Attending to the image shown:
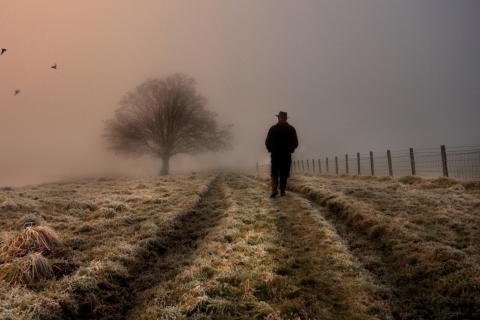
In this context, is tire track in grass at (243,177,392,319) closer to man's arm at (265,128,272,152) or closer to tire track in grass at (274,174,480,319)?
tire track in grass at (274,174,480,319)

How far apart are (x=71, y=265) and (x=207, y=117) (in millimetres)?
32931

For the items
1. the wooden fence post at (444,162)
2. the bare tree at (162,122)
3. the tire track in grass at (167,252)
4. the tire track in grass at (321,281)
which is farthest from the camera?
the bare tree at (162,122)

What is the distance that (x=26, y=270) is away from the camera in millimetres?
4988

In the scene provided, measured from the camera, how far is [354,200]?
10.4 meters

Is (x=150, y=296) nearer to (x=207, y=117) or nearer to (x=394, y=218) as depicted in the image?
(x=394, y=218)

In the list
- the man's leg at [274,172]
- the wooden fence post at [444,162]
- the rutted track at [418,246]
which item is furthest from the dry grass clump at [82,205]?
the wooden fence post at [444,162]

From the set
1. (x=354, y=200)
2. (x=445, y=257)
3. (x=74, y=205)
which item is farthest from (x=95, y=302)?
(x=354, y=200)

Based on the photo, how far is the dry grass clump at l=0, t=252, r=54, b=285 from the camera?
4.93 meters

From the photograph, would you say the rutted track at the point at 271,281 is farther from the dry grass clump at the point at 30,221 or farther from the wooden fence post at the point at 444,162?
the wooden fence post at the point at 444,162

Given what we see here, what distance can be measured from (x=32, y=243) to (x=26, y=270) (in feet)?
4.16

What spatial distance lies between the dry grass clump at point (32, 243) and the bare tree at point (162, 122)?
3010 centimetres

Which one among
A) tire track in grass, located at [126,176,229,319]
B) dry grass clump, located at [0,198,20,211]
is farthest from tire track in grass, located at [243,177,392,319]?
dry grass clump, located at [0,198,20,211]

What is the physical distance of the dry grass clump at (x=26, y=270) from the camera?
194 inches

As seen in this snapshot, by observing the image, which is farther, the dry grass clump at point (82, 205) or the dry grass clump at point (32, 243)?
the dry grass clump at point (82, 205)
